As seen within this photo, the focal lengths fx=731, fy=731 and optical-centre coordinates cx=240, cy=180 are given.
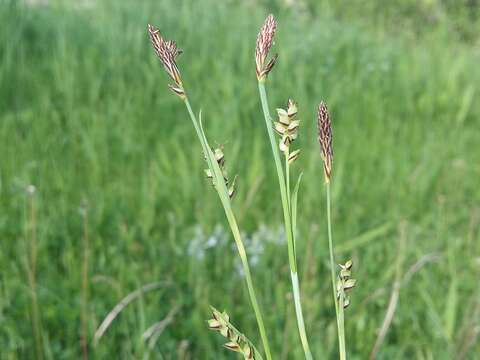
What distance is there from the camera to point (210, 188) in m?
2.67

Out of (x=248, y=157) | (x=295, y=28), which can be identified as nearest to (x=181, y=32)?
(x=295, y=28)

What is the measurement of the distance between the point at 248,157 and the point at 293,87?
2.60 feet

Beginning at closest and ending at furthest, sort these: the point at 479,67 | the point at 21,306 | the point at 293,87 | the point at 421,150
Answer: the point at 21,306 → the point at 421,150 → the point at 293,87 → the point at 479,67

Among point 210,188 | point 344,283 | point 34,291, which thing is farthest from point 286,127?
point 210,188

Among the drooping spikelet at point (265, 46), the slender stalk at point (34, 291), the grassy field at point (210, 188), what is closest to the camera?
the drooping spikelet at point (265, 46)

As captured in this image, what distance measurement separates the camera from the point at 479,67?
15.2 feet

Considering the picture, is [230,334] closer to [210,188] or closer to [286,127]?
[286,127]

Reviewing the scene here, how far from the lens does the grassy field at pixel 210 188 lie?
6.34 ft

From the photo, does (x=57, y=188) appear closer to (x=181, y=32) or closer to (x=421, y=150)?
(x=421, y=150)

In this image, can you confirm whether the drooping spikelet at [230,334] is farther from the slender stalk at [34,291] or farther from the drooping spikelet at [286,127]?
the slender stalk at [34,291]

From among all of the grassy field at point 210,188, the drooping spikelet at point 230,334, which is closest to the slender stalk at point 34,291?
the grassy field at point 210,188

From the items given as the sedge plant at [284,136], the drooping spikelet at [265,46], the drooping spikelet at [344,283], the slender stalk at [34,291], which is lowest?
the slender stalk at [34,291]

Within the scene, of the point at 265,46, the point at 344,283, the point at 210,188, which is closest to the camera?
the point at 265,46

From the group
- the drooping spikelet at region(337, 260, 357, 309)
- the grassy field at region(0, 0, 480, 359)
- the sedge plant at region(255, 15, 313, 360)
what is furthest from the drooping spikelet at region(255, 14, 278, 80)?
the grassy field at region(0, 0, 480, 359)
